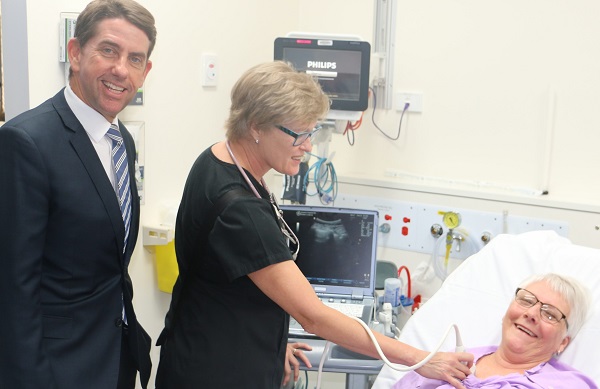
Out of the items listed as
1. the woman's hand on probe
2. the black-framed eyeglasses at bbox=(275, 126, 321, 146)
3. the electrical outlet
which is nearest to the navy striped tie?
the black-framed eyeglasses at bbox=(275, 126, 321, 146)

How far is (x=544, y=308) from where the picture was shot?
217 centimetres

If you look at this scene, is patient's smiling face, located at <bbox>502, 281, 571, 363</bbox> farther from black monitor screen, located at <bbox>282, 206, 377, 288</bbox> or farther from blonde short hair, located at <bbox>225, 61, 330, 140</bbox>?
blonde short hair, located at <bbox>225, 61, 330, 140</bbox>

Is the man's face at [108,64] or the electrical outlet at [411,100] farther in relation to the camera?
the electrical outlet at [411,100]

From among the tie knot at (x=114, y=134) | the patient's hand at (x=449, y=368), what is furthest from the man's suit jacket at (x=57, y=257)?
the patient's hand at (x=449, y=368)

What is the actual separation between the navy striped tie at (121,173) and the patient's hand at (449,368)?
2.63 ft

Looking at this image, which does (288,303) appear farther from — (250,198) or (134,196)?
(134,196)

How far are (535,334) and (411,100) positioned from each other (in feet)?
4.79

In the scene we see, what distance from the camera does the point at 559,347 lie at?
2.18 metres

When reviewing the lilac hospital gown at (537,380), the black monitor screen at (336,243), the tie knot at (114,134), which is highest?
the tie knot at (114,134)

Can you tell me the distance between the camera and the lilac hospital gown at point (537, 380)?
6.67 feet

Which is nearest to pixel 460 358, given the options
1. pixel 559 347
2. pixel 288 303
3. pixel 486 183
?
pixel 559 347

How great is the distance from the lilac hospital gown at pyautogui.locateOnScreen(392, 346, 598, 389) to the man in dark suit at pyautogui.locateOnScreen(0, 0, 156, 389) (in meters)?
0.86

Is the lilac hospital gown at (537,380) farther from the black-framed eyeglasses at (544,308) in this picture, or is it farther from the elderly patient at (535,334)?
the black-framed eyeglasses at (544,308)

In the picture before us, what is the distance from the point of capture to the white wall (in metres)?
2.93
